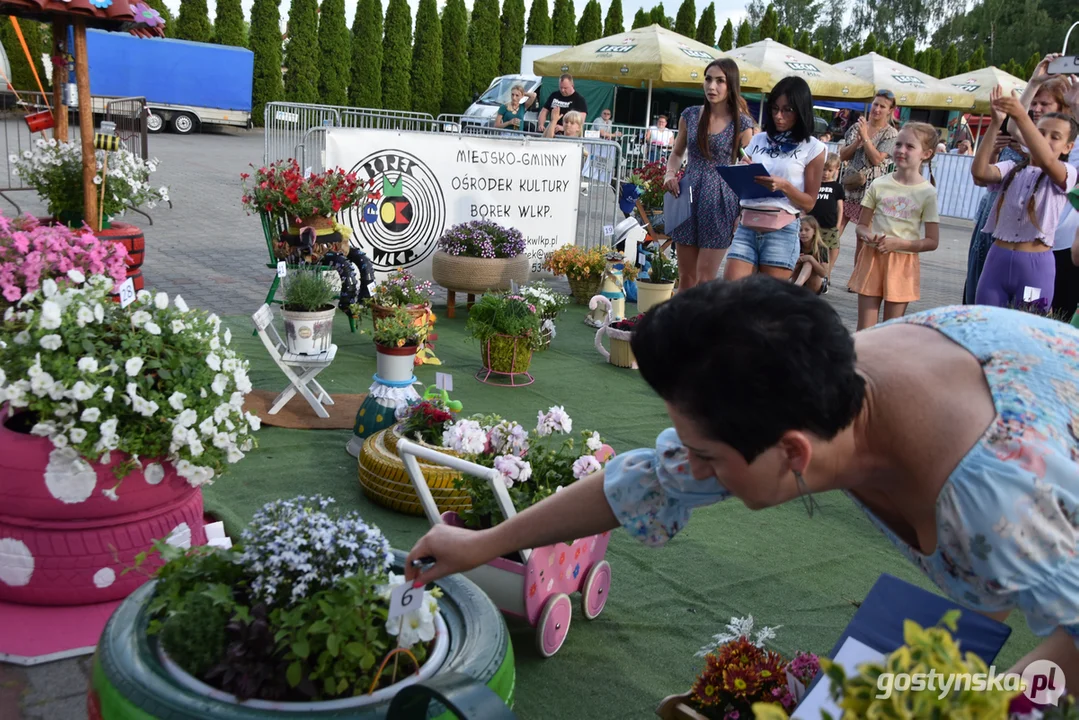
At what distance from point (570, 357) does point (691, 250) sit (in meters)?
1.19

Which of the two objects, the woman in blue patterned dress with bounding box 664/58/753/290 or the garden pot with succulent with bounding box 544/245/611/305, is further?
the garden pot with succulent with bounding box 544/245/611/305

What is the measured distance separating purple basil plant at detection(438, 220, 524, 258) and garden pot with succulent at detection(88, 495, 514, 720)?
5292 millimetres

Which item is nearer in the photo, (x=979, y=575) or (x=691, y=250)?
(x=979, y=575)

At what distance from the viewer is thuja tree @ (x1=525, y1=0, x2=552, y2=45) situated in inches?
1271

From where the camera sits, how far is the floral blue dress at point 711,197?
6527 mm

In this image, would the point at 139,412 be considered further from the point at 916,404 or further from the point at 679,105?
the point at 679,105

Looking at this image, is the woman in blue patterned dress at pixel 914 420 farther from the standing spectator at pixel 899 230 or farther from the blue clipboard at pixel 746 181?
the standing spectator at pixel 899 230

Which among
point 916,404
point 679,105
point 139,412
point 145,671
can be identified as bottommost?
point 145,671

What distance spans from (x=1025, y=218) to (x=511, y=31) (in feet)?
95.4

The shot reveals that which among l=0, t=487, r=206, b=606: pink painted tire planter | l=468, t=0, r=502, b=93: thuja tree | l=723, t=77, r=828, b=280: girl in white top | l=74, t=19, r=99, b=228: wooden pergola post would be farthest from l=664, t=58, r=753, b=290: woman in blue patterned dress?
l=468, t=0, r=502, b=93: thuja tree

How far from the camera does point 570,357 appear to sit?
6.71 metres

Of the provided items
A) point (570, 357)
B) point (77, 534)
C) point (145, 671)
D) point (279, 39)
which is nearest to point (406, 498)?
point (77, 534)

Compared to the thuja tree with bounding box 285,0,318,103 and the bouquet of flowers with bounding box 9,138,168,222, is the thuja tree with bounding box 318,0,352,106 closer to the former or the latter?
the thuja tree with bounding box 285,0,318,103

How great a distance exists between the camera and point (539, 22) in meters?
32.5
